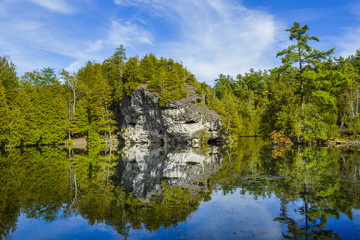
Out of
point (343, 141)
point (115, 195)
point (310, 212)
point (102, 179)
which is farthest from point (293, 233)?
point (343, 141)

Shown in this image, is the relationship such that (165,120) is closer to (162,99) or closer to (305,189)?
(162,99)

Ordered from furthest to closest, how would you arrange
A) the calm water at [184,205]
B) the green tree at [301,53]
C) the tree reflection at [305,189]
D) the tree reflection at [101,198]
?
the green tree at [301,53]
the tree reflection at [101,198]
the tree reflection at [305,189]
the calm water at [184,205]

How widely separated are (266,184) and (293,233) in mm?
6835

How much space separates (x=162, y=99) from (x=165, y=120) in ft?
14.7

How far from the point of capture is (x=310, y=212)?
383 inches

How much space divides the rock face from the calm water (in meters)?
33.5

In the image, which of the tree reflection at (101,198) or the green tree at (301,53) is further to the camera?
the green tree at (301,53)

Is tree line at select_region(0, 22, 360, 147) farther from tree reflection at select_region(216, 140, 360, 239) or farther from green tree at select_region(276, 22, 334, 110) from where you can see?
tree reflection at select_region(216, 140, 360, 239)

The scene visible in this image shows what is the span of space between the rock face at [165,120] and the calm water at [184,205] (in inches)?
1319

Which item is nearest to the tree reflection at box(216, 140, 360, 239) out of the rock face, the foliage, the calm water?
the calm water

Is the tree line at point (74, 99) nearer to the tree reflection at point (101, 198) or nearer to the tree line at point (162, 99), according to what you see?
the tree line at point (162, 99)

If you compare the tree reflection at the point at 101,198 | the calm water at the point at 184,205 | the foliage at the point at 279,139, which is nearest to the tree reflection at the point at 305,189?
the calm water at the point at 184,205

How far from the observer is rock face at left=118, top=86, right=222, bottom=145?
51.6 m

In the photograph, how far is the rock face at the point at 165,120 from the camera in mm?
51594
